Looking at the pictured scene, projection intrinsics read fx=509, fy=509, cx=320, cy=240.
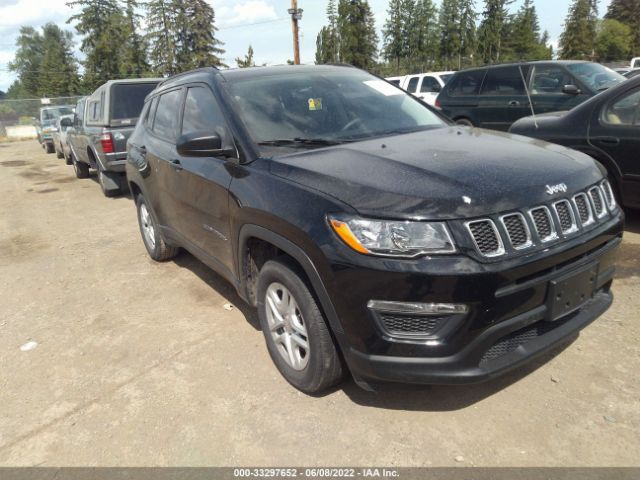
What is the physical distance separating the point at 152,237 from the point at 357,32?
4891 cm

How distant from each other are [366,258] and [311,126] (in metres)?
1.37

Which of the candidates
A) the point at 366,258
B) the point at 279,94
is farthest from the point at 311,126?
the point at 366,258

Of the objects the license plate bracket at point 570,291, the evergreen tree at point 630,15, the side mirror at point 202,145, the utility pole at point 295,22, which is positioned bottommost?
the license plate bracket at point 570,291

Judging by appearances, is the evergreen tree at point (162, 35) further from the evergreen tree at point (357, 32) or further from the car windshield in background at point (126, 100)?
the car windshield in background at point (126, 100)

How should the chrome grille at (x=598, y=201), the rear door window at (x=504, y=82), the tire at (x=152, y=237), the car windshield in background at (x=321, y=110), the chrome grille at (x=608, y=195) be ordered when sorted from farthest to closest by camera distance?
the rear door window at (x=504, y=82) < the tire at (x=152, y=237) < the car windshield in background at (x=321, y=110) < the chrome grille at (x=608, y=195) < the chrome grille at (x=598, y=201)

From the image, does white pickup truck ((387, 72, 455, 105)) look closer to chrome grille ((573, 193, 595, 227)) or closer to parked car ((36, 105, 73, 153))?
chrome grille ((573, 193, 595, 227))

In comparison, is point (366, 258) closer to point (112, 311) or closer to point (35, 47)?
point (112, 311)

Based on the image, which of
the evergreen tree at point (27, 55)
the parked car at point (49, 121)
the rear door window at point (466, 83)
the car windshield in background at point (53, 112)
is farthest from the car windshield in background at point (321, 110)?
the evergreen tree at point (27, 55)

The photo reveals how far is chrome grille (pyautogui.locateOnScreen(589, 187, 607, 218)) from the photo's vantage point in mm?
2732

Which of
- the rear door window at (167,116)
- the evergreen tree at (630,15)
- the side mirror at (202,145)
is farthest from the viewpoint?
the evergreen tree at (630,15)

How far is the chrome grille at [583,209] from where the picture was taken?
2592 mm

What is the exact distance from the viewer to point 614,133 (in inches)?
192

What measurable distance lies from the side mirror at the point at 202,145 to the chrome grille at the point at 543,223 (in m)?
1.75

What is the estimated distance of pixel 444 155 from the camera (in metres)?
2.76
